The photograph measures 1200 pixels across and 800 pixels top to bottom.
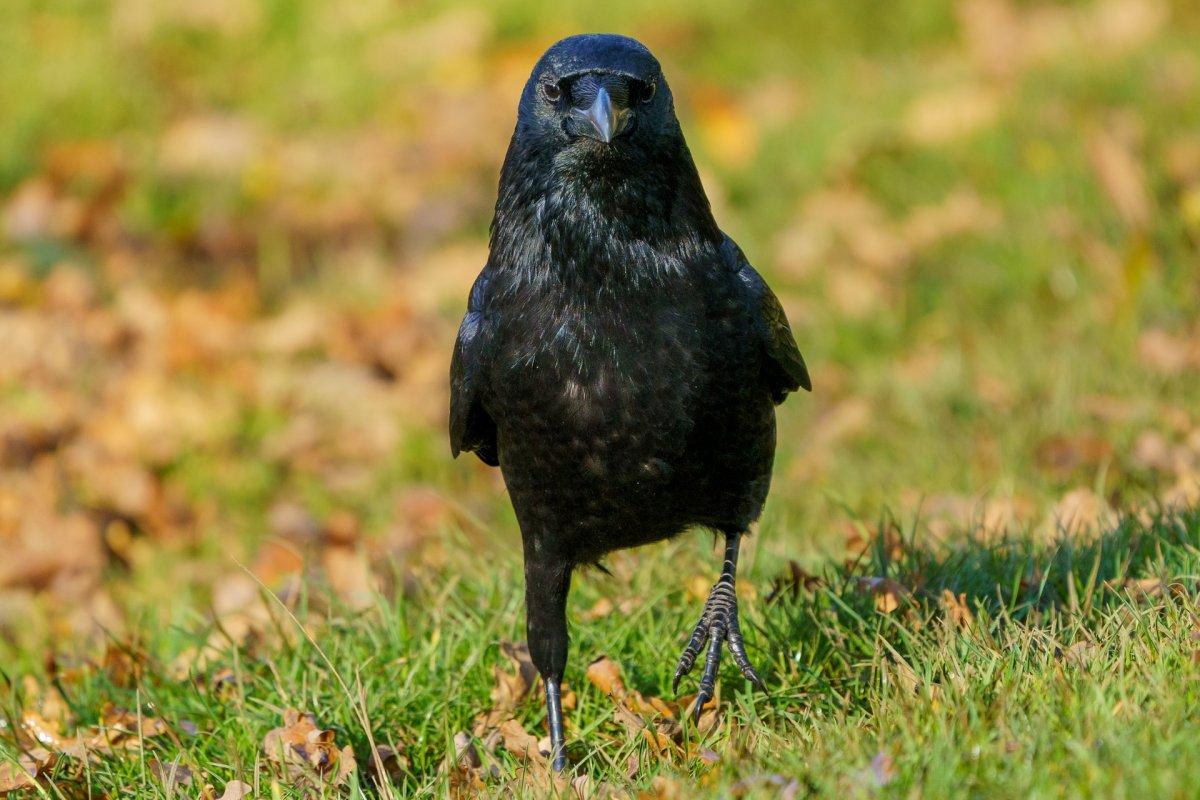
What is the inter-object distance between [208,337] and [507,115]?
9.12 ft

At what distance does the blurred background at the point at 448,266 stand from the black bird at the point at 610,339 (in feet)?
2.42

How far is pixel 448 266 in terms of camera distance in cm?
760

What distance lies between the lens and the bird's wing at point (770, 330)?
3.35 m

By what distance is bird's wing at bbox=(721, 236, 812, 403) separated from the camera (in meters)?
3.35

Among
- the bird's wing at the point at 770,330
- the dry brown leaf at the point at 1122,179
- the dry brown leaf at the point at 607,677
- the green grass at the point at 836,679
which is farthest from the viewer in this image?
the dry brown leaf at the point at 1122,179

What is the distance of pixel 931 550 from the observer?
149 inches

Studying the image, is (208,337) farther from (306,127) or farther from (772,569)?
(772,569)

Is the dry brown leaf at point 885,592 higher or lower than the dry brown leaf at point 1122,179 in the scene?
lower

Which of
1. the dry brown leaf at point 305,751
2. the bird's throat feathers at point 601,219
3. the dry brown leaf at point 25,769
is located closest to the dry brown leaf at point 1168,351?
the bird's throat feathers at point 601,219

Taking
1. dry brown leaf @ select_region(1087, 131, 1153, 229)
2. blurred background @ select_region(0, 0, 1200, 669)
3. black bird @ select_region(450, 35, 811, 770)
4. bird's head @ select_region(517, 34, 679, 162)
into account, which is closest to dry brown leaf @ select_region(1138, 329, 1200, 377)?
blurred background @ select_region(0, 0, 1200, 669)

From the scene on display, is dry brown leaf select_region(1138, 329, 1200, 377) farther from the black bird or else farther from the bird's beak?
the bird's beak

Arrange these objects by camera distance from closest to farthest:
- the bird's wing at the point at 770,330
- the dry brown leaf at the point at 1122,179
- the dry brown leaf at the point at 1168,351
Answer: the bird's wing at the point at 770,330 → the dry brown leaf at the point at 1168,351 → the dry brown leaf at the point at 1122,179

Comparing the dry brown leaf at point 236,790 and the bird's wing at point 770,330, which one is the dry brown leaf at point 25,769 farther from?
the bird's wing at point 770,330

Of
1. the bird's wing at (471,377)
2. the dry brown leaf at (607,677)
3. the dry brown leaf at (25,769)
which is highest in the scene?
the bird's wing at (471,377)
